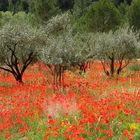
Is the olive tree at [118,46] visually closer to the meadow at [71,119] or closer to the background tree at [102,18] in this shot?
the meadow at [71,119]

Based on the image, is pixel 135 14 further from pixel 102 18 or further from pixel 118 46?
pixel 118 46

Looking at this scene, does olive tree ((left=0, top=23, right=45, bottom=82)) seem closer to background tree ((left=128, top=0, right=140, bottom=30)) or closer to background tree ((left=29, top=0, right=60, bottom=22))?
background tree ((left=29, top=0, right=60, bottom=22))

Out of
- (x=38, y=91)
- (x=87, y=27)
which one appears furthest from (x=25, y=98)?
(x=87, y=27)

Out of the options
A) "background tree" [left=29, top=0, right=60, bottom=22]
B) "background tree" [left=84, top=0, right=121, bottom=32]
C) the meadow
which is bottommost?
the meadow

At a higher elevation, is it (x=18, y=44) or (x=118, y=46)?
(x=18, y=44)

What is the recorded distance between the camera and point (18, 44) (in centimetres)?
2266

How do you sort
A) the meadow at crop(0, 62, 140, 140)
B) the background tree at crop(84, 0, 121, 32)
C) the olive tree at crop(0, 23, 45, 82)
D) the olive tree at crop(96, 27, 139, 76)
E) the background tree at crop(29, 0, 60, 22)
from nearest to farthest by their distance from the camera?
1. the meadow at crop(0, 62, 140, 140)
2. the olive tree at crop(0, 23, 45, 82)
3. the olive tree at crop(96, 27, 139, 76)
4. the background tree at crop(84, 0, 121, 32)
5. the background tree at crop(29, 0, 60, 22)

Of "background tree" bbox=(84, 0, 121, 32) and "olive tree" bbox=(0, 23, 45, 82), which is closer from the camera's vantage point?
"olive tree" bbox=(0, 23, 45, 82)

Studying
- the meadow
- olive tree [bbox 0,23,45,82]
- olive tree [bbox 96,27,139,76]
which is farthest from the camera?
olive tree [bbox 96,27,139,76]

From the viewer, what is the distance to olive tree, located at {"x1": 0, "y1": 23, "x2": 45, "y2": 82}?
2195 cm

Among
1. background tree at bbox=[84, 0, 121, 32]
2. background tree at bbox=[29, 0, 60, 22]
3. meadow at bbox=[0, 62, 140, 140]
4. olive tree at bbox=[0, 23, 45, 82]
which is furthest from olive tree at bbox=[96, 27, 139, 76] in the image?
background tree at bbox=[29, 0, 60, 22]

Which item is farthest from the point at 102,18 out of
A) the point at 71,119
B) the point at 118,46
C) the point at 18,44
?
the point at 71,119

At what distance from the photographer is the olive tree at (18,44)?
22.0 m

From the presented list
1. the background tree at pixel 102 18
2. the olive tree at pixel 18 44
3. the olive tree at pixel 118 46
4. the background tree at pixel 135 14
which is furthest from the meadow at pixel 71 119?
the background tree at pixel 135 14
